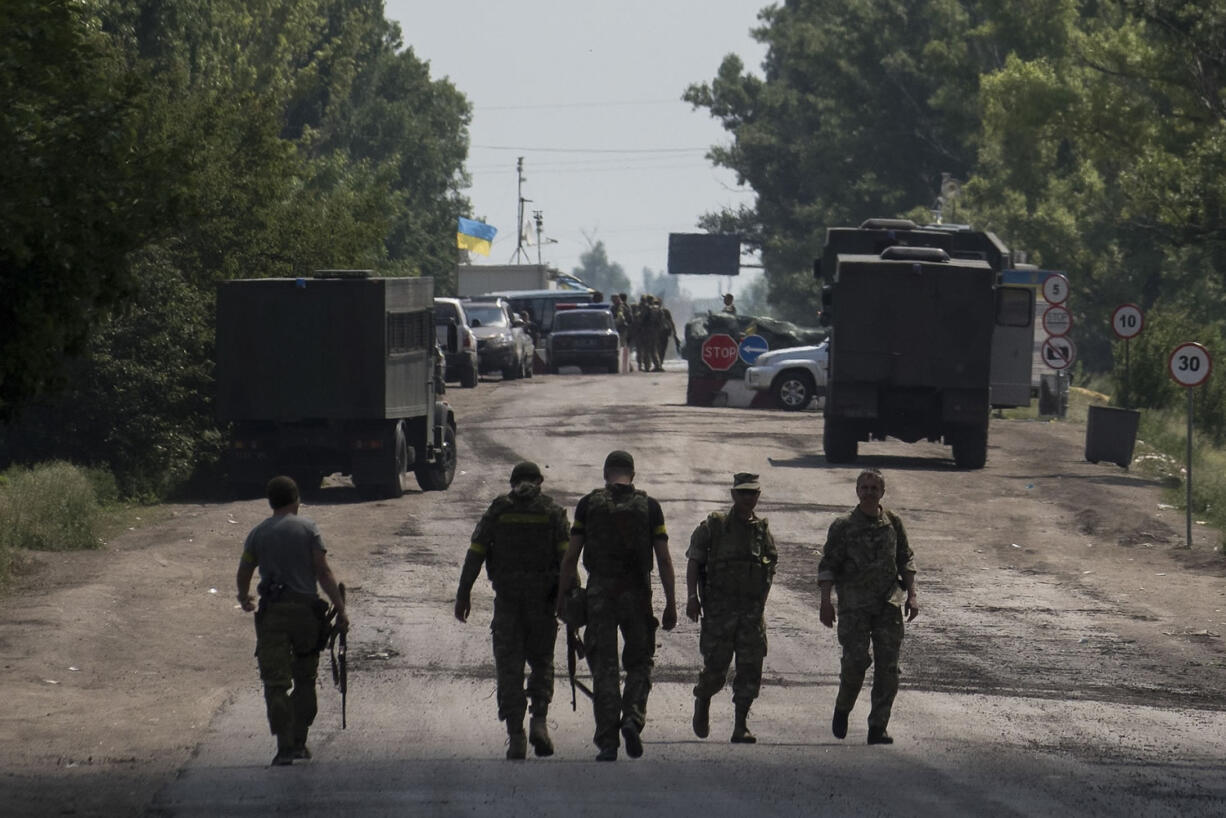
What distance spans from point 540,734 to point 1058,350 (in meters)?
24.5

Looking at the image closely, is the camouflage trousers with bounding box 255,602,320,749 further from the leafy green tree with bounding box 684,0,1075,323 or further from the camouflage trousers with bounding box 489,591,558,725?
the leafy green tree with bounding box 684,0,1075,323

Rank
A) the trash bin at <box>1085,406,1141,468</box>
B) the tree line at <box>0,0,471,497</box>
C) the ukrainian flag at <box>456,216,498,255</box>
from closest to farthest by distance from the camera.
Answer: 1. the tree line at <box>0,0,471,497</box>
2. the trash bin at <box>1085,406,1141,468</box>
3. the ukrainian flag at <box>456,216,498,255</box>

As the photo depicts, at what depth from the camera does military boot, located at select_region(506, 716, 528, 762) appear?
9.96m

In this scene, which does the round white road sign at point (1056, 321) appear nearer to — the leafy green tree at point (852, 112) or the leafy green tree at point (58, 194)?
the leafy green tree at point (58, 194)

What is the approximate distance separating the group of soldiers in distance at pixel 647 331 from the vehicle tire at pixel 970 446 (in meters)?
23.3

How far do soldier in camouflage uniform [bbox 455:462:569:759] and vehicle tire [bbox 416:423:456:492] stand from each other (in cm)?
1406

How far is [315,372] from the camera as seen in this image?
73.8 feet

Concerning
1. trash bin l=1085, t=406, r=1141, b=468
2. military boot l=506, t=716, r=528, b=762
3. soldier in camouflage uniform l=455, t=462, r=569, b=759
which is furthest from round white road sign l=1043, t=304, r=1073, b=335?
military boot l=506, t=716, r=528, b=762

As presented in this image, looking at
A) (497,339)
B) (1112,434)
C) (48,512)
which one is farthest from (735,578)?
(497,339)

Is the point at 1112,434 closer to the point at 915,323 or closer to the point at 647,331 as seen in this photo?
the point at 915,323

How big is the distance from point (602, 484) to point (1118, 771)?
48.3 ft

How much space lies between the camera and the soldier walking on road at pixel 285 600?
984 centimetres

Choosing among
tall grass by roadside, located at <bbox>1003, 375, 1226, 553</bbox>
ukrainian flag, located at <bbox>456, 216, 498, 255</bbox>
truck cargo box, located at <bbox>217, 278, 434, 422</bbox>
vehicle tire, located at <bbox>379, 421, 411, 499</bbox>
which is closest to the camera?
truck cargo box, located at <bbox>217, 278, 434, 422</bbox>

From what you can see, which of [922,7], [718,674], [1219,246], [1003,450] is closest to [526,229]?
[922,7]
